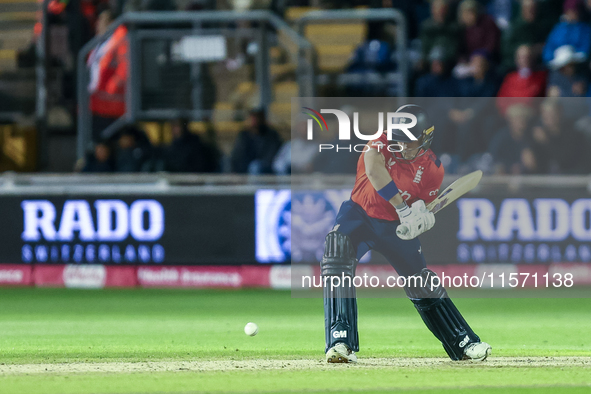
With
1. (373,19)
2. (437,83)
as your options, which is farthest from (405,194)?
(373,19)

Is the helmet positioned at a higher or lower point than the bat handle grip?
higher

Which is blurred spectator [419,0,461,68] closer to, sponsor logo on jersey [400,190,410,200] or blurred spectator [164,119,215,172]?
blurred spectator [164,119,215,172]

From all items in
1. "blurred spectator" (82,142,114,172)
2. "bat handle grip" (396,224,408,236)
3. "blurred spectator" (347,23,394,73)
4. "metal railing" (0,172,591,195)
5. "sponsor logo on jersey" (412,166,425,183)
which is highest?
"blurred spectator" (347,23,394,73)

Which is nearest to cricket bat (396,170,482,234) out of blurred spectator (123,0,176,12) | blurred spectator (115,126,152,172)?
blurred spectator (115,126,152,172)

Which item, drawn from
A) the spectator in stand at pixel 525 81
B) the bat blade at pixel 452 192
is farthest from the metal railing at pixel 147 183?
the bat blade at pixel 452 192

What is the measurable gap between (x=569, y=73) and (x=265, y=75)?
424 centimetres

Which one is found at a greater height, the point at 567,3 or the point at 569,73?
the point at 567,3

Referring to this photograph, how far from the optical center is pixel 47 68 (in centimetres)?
1492

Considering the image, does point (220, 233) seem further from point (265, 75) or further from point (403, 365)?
point (403, 365)

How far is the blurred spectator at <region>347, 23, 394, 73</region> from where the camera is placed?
45.9 feet

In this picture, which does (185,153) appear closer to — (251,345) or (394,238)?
(251,345)

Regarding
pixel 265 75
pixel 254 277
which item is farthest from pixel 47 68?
pixel 254 277

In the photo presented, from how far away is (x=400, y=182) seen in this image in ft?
23.0

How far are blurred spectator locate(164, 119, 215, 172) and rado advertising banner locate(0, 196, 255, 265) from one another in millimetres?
985
